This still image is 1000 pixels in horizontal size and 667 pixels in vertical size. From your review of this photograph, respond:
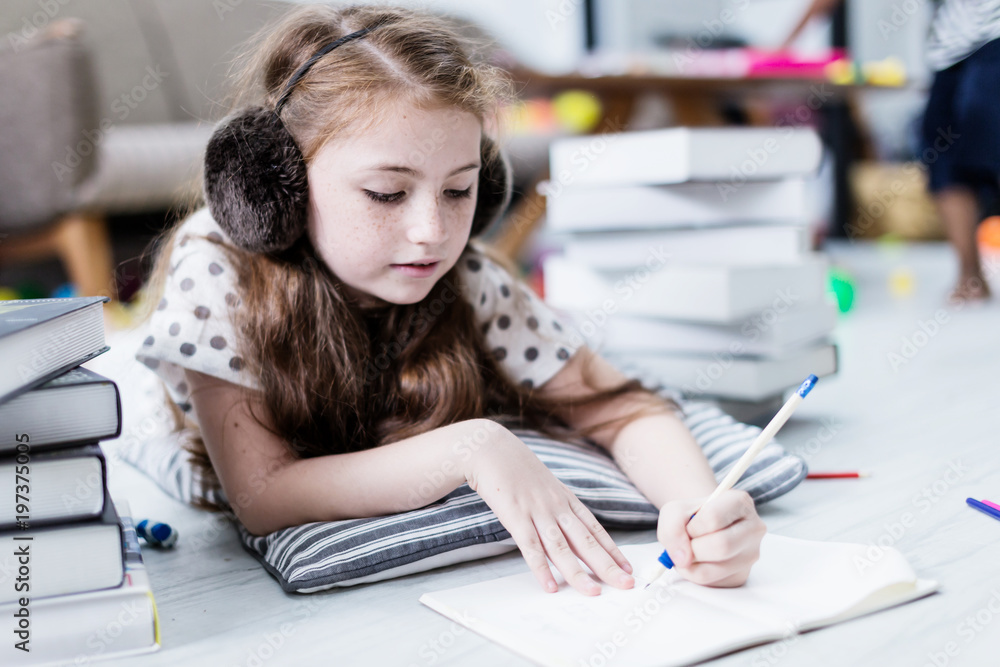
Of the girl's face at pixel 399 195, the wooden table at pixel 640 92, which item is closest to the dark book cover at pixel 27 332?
the girl's face at pixel 399 195

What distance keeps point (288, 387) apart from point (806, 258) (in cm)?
75

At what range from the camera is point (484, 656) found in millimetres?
579

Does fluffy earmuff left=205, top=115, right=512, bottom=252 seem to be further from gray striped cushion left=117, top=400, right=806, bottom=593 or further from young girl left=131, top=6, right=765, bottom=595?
gray striped cushion left=117, top=400, right=806, bottom=593

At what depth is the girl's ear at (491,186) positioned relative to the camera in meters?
0.93

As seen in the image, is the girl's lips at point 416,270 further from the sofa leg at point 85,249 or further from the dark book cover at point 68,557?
the sofa leg at point 85,249

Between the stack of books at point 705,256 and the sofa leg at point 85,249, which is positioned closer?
the stack of books at point 705,256

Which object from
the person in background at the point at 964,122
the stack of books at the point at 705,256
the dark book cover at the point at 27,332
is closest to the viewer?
the dark book cover at the point at 27,332

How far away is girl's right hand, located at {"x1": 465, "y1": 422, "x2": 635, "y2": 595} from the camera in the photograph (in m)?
0.65

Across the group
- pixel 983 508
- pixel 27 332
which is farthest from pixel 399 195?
pixel 983 508

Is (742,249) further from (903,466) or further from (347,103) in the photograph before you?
(347,103)

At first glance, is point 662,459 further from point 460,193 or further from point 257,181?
point 257,181

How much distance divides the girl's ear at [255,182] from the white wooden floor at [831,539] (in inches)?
11.8

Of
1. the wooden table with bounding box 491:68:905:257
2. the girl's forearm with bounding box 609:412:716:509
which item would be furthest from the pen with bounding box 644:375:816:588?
the wooden table with bounding box 491:68:905:257

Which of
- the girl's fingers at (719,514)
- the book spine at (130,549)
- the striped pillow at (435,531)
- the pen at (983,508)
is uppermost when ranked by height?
the girl's fingers at (719,514)
